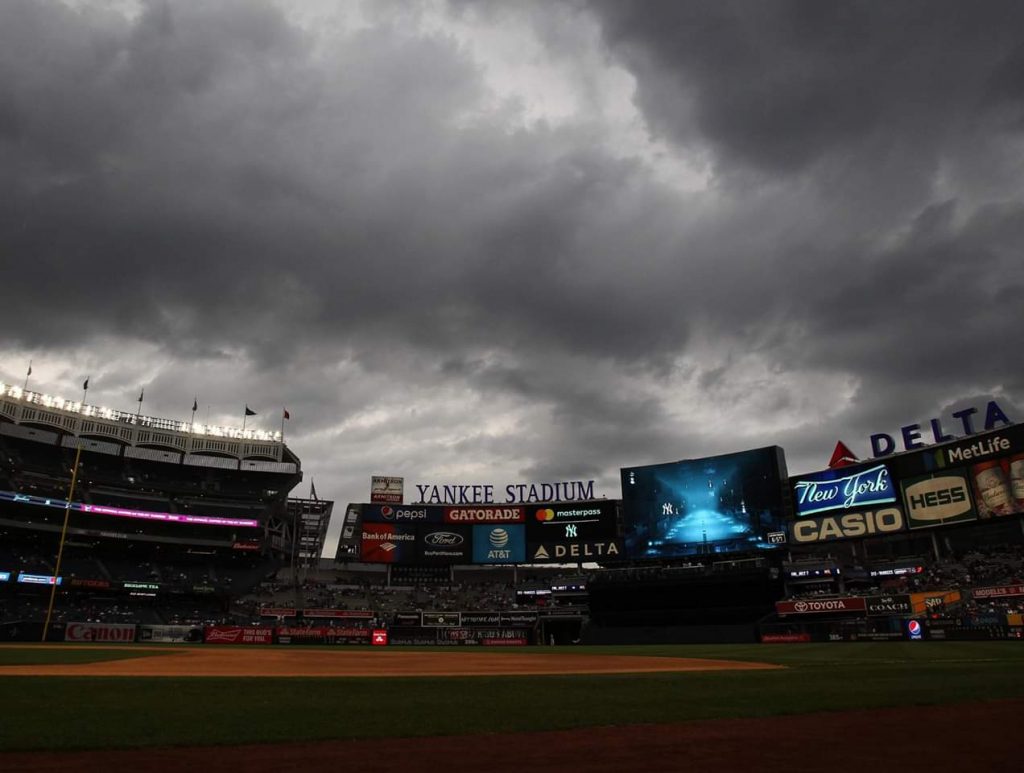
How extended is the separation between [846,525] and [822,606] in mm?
13562

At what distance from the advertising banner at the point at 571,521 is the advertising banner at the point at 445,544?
8235mm

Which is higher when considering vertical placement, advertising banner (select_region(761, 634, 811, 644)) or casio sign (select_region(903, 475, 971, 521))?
casio sign (select_region(903, 475, 971, 521))

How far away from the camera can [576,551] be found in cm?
8569

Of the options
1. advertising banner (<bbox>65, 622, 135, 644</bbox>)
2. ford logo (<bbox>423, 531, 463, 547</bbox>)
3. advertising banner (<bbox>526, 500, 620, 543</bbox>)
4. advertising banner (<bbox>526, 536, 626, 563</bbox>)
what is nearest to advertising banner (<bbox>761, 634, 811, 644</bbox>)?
advertising banner (<bbox>526, 536, 626, 563</bbox>)

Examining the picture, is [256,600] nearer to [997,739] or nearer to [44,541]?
[44,541]

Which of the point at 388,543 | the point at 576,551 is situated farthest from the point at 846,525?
the point at 388,543

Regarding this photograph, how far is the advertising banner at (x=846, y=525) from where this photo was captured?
213 ft

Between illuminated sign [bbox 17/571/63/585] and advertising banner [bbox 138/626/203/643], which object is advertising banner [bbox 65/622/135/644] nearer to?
advertising banner [bbox 138/626/203/643]

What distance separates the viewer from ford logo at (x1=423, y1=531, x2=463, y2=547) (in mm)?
88625

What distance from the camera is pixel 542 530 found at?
87.9m

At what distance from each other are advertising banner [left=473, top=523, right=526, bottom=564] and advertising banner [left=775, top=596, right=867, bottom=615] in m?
34.3

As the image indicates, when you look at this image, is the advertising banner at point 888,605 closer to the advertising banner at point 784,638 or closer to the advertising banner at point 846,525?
the advertising banner at point 784,638

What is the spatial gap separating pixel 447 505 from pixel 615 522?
22327 millimetres

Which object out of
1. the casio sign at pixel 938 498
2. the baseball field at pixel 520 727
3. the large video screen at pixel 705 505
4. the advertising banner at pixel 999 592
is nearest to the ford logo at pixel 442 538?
the large video screen at pixel 705 505
